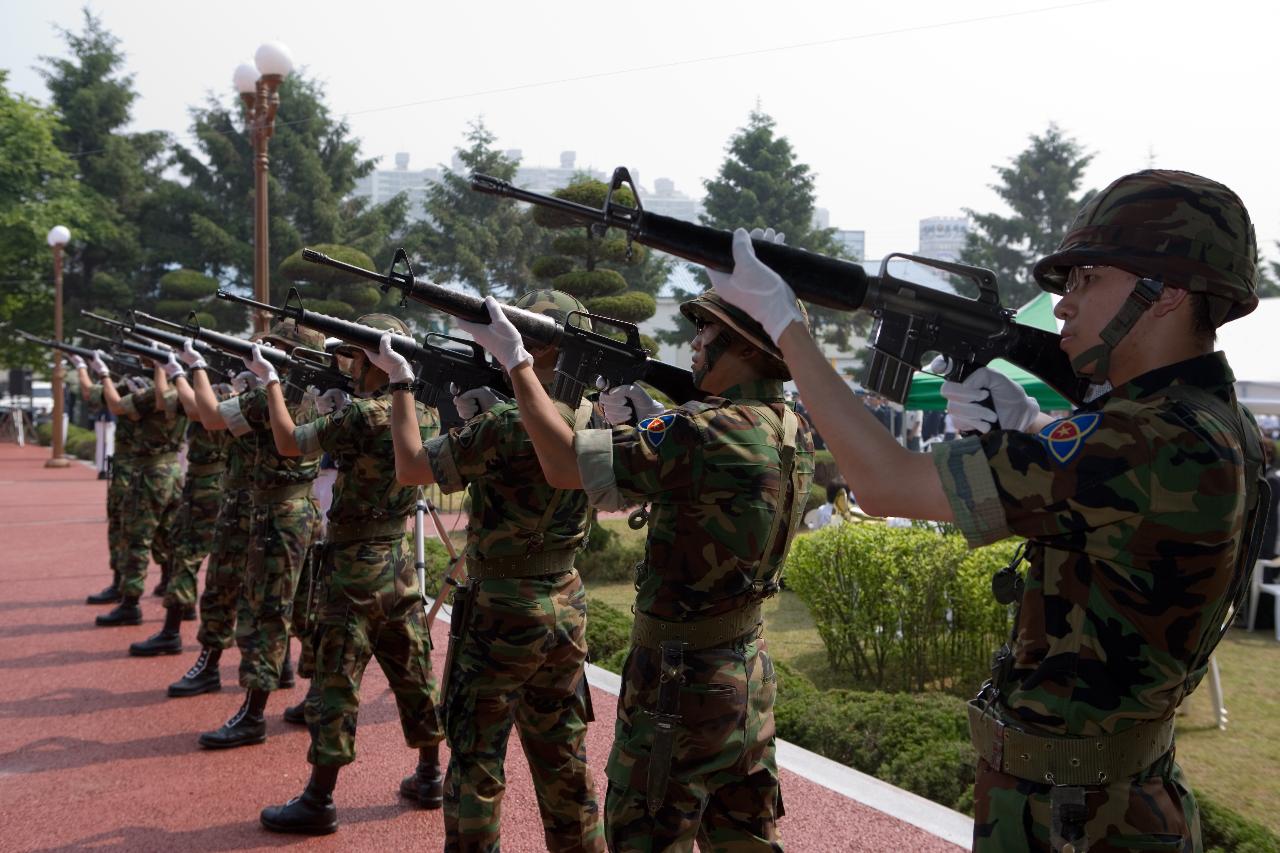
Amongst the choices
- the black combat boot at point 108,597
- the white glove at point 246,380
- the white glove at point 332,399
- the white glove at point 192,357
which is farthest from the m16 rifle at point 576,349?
the black combat boot at point 108,597

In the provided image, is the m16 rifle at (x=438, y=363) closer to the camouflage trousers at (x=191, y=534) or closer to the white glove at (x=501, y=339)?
the white glove at (x=501, y=339)

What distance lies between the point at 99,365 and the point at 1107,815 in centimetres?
1088

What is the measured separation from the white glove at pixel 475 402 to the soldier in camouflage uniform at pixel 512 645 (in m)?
0.52

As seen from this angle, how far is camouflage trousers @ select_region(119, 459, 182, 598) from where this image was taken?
8938mm

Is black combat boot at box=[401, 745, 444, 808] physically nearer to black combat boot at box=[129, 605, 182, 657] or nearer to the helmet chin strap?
black combat boot at box=[129, 605, 182, 657]

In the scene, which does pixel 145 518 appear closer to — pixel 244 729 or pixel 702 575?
pixel 244 729

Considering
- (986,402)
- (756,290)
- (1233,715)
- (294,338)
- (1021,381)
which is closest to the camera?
(756,290)

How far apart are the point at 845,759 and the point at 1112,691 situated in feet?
13.0

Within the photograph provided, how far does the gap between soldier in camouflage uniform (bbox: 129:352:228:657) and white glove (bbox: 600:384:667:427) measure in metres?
5.04

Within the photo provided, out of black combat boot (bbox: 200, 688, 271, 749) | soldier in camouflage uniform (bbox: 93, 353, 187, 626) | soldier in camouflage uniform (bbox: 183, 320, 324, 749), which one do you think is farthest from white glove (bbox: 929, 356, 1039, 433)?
soldier in camouflage uniform (bbox: 93, 353, 187, 626)

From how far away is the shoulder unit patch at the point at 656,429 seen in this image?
9.76 ft

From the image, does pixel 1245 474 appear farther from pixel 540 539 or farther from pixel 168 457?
pixel 168 457

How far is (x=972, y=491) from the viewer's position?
75.2 inches

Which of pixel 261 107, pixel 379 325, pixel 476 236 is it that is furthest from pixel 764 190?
pixel 379 325
